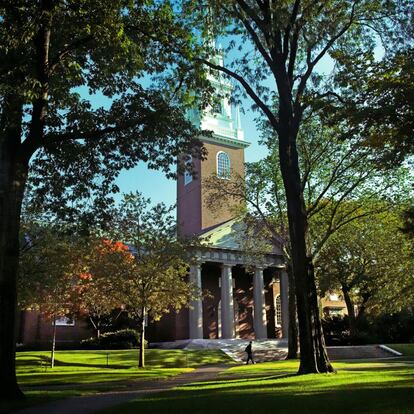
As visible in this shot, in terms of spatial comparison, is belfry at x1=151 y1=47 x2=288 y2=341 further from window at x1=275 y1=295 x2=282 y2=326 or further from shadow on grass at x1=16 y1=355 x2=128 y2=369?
shadow on grass at x1=16 y1=355 x2=128 y2=369

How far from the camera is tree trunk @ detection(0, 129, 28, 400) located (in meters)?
12.3

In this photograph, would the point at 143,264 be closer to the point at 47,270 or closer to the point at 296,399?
the point at 47,270

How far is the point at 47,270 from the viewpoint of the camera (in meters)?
23.6

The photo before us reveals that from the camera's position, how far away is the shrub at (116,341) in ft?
115

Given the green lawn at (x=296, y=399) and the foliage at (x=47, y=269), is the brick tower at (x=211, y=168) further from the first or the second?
the green lawn at (x=296, y=399)

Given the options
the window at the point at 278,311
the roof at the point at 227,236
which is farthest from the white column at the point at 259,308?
the window at the point at 278,311

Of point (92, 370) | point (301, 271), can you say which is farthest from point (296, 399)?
point (92, 370)

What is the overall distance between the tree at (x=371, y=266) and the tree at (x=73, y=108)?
68.6ft

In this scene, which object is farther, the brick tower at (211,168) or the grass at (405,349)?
the brick tower at (211,168)

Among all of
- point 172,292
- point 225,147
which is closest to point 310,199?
point 172,292

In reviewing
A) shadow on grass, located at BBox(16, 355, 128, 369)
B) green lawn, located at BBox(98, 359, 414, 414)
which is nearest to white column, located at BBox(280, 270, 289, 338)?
shadow on grass, located at BBox(16, 355, 128, 369)

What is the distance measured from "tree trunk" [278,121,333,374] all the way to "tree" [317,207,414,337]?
17.4m

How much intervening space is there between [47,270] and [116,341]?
14092 millimetres

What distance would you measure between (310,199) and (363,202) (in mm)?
2986
